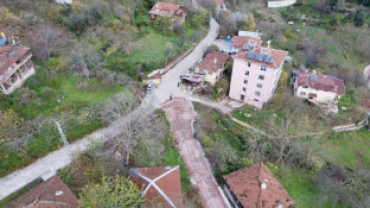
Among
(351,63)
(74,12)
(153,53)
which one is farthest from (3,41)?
(351,63)

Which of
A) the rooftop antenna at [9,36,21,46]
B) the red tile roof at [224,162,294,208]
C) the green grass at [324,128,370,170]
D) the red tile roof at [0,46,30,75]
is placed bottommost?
the green grass at [324,128,370,170]

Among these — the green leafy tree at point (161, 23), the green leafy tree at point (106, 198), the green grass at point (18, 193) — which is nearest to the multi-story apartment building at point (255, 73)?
the green leafy tree at point (161, 23)

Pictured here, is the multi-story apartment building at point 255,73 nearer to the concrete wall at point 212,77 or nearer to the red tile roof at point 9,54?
the concrete wall at point 212,77

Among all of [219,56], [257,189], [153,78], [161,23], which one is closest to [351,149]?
[257,189]

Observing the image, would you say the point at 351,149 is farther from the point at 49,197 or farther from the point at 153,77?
the point at 49,197

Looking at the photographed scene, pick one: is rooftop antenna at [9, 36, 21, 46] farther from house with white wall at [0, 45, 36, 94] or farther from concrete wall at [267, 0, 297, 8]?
concrete wall at [267, 0, 297, 8]

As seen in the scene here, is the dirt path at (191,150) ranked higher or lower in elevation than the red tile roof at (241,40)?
lower

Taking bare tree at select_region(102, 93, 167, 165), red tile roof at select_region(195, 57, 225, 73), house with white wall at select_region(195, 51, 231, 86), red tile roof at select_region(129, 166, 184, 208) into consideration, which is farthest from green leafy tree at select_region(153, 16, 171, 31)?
red tile roof at select_region(129, 166, 184, 208)

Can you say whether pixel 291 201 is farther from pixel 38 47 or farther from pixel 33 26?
pixel 33 26
